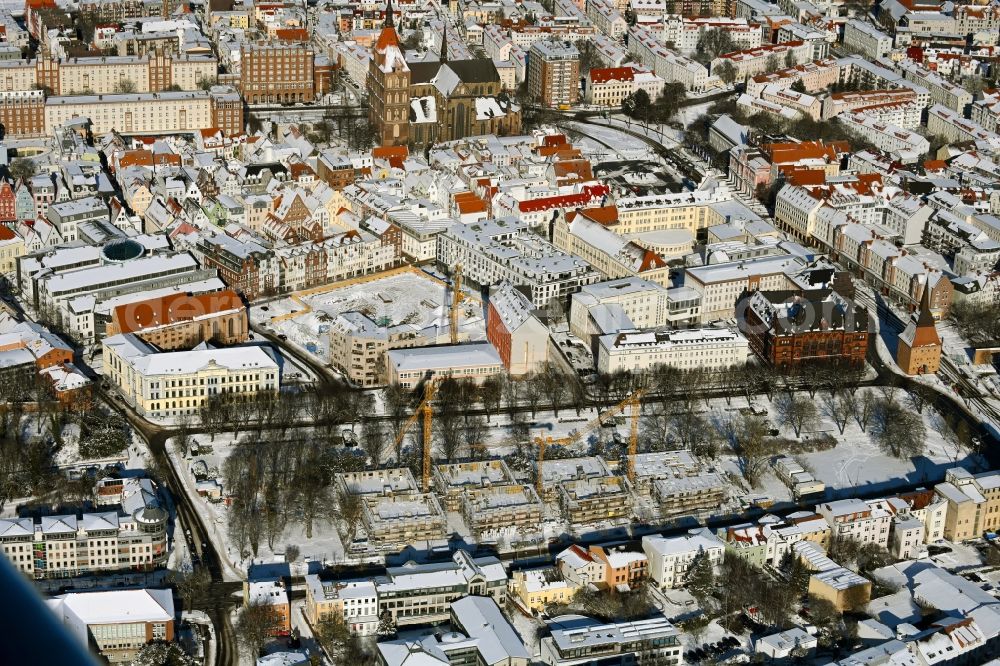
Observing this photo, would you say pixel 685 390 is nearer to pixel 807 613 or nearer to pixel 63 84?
pixel 807 613

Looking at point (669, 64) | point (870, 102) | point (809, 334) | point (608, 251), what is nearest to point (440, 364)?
point (608, 251)

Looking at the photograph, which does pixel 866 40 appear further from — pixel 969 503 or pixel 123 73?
pixel 969 503

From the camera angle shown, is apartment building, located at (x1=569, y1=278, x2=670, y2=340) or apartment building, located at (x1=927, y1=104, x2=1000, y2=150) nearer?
apartment building, located at (x1=569, y1=278, x2=670, y2=340)

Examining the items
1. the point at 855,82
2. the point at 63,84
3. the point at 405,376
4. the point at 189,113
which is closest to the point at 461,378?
the point at 405,376

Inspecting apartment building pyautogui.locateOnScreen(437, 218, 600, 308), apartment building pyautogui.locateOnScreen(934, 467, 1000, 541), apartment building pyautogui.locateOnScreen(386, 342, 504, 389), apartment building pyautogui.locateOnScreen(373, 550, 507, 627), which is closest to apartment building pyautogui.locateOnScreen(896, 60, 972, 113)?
apartment building pyautogui.locateOnScreen(437, 218, 600, 308)

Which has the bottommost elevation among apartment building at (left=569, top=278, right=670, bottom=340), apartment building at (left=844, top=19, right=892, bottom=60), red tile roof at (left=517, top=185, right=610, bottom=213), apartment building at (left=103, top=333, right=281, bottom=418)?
apartment building at (left=103, top=333, right=281, bottom=418)

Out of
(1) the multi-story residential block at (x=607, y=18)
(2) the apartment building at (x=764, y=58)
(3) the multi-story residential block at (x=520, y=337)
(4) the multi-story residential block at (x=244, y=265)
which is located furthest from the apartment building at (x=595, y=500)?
(1) the multi-story residential block at (x=607, y=18)

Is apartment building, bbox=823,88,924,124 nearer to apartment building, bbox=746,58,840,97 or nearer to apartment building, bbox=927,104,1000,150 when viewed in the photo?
apartment building, bbox=927,104,1000,150
